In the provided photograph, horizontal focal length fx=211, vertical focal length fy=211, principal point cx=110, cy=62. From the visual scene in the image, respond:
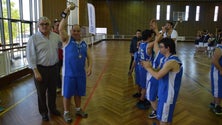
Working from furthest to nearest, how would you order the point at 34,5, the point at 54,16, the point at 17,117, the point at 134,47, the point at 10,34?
the point at 54,16 → the point at 34,5 → the point at 10,34 → the point at 134,47 → the point at 17,117

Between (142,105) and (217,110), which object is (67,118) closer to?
(142,105)

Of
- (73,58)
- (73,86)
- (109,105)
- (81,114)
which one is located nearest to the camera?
(73,58)

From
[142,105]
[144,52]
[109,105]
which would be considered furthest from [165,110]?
[109,105]

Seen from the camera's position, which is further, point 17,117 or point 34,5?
point 34,5

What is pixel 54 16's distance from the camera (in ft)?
36.7

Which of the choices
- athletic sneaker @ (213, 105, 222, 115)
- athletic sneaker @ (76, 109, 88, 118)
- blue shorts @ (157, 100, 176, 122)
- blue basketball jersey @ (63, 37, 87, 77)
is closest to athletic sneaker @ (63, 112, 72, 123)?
athletic sneaker @ (76, 109, 88, 118)

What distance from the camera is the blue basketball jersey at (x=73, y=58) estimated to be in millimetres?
3184

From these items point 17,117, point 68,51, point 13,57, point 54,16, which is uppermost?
point 54,16

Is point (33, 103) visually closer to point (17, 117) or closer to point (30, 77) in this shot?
point (17, 117)

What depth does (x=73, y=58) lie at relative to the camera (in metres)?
3.21

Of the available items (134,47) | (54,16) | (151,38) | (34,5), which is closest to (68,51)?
(151,38)

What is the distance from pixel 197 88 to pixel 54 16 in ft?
27.2

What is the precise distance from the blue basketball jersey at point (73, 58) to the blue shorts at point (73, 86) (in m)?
0.08

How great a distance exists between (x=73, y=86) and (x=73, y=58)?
1.51 feet
